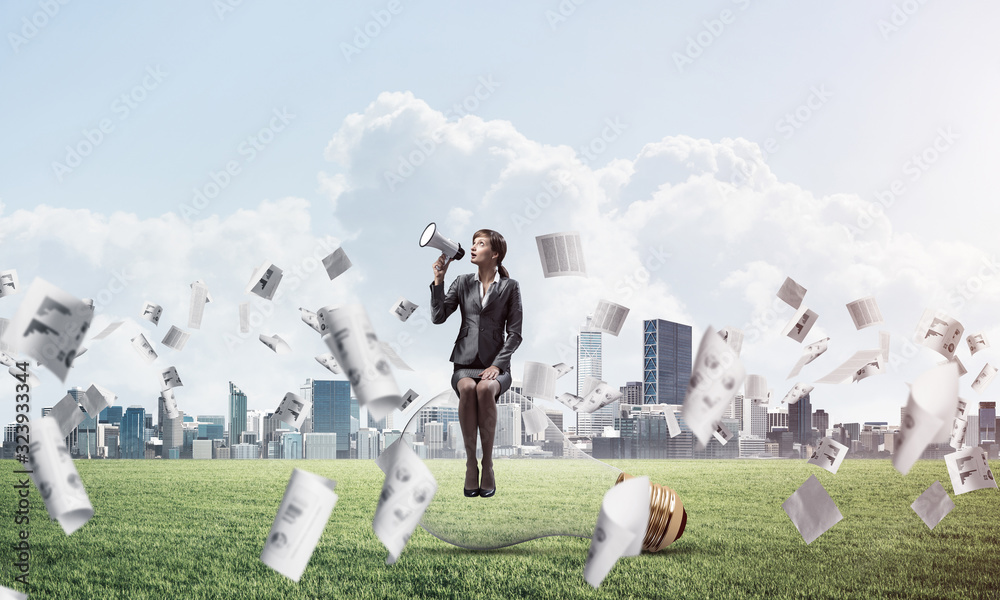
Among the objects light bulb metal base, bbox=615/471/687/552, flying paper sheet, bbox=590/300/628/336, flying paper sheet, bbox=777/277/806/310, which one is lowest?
light bulb metal base, bbox=615/471/687/552

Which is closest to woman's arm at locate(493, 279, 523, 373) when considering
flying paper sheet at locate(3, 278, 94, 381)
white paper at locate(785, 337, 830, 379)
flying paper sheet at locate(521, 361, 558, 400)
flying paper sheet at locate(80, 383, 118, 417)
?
flying paper sheet at locate(521, 361, 558, 400)

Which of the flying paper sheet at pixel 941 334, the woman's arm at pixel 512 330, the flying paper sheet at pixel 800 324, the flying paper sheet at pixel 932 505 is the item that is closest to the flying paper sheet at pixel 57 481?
the woman's arm at pixel 512 330

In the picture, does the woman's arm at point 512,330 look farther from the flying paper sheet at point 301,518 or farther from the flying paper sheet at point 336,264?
the flying paper sheet at point 336,264

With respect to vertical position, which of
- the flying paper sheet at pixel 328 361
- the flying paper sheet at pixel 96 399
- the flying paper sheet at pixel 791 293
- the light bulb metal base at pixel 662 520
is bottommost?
the light bulb metal base at pixel 662 520

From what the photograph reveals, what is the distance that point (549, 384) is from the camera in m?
6.54

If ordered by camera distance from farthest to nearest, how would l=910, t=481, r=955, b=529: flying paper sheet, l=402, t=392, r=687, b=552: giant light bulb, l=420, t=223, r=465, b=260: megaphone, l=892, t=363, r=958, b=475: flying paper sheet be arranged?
l=910, t=481, r=955, b=529: flying paper sheet < l=402, t=392, r=687, b=552: giant light bulb < l=420, t=223, r=465, b=260: megaphone < l=892, t=363, r=958, b=475: flying paper sheet

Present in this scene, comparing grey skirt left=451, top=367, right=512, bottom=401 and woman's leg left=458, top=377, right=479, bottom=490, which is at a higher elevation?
grey skirt left=451, top=367, right=512, bottom=401

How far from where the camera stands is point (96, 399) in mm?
7996

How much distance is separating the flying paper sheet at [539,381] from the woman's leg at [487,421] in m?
0.89

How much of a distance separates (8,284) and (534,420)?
5.53 m

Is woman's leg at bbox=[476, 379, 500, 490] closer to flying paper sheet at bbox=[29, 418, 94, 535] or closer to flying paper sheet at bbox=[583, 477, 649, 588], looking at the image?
flying paper sheet at bbox=[583, 477, 649, 588]

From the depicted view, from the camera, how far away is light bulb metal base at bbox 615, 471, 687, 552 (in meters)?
6.18

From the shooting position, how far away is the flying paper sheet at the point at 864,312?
7.76 meters

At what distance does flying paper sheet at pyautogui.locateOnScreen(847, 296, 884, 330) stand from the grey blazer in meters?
4.05
